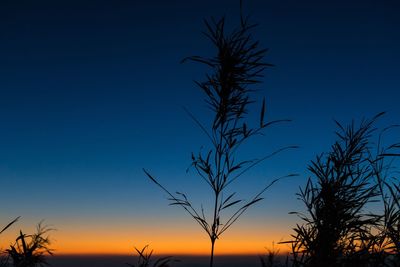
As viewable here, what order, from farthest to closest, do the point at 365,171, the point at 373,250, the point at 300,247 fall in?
the point at 365,171, the point at 300,247, the point at 373,250

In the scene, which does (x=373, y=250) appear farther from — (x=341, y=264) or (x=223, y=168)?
(x=223, y=168)

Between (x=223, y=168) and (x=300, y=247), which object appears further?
(x=300, y=247)

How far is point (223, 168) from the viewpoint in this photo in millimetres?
3859

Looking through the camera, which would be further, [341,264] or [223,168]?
[341,264]

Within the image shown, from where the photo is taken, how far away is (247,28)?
441 centimetres

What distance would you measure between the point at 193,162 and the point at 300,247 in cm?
255

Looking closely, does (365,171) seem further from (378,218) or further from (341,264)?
(341,264)

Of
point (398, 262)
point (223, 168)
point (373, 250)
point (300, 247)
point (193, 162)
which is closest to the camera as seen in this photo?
point (398, 262)

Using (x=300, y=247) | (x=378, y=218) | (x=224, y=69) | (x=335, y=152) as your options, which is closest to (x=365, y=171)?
(x=335, y=152)

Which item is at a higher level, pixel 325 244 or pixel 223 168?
pixel 223 168

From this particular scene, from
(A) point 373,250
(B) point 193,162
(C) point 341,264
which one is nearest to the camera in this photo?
(B) point 193,162

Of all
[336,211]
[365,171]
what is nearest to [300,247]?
[336,211]

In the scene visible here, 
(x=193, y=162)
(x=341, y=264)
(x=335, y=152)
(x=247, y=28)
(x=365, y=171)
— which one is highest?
(x=247, y=28)

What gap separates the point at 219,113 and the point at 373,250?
266 cm
